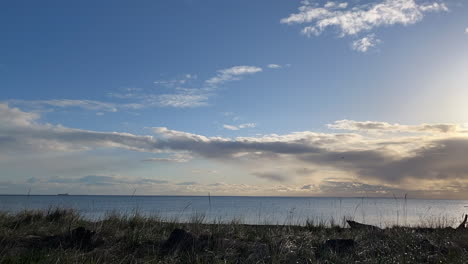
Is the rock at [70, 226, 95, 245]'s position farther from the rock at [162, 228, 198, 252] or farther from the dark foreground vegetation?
the rock at [162, 228, 198, 252]

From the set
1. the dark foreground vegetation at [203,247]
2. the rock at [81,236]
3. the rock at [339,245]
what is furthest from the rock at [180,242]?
the rock at [339,245]

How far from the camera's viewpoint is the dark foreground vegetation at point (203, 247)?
329 inches

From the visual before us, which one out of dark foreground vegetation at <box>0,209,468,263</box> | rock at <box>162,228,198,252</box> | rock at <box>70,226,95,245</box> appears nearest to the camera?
dark foreground vegetation at <box>0,209,468,263</box>

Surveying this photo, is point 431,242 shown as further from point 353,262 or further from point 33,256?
point 33,256

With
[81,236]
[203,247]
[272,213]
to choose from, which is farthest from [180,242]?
[272,213]

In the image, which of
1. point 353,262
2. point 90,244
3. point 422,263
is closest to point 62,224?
point 90,244

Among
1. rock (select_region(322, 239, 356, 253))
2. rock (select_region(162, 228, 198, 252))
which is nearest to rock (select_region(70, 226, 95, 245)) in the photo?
rock (select_region(162, 228, 198, 252))

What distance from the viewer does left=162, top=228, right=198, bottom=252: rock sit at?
944 centimetres

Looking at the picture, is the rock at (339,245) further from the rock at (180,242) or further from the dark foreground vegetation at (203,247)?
the rock at (180,242)

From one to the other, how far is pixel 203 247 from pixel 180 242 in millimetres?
549

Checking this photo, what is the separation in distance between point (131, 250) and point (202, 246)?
162cm

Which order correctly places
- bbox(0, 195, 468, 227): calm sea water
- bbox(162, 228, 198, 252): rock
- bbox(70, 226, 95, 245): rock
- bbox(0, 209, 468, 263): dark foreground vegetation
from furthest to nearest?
bbox(0, 195, 468, 227): calm sea water → bbox(70, 226, 95, 245): rock → bbox(162, 228, 198, 252): rock → bbox(0, 209, 468, 263): dark foreground vegetation

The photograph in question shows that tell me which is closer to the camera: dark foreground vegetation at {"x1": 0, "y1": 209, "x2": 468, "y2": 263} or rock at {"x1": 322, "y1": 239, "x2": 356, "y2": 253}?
dark foreground vegetation at {"x1": 0, "y1": 209, "x2": 468, "y2": 263}

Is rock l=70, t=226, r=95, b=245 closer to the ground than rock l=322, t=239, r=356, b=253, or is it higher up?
closer to the ground
